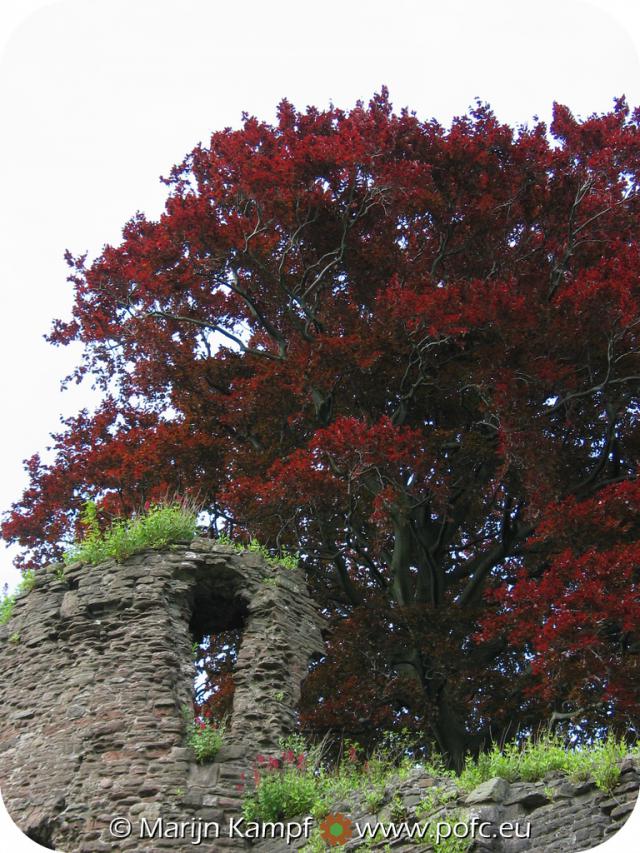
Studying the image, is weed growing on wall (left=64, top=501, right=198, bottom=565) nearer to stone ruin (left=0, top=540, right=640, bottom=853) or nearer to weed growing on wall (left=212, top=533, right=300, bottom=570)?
stone ruin (left=0, top=540, right=640, bottom=853)

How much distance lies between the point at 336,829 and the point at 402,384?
622 centimetres

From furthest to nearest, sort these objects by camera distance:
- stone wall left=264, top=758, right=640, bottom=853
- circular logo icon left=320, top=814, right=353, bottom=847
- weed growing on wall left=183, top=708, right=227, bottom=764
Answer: weed growing on wall left=183, top=708, right=227, bottom=764
circular logo icon left=320, top=814, right=353, bottom=847
stone wall left=264, top=758, right=640, bottom=853

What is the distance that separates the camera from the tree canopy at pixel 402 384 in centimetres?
1242

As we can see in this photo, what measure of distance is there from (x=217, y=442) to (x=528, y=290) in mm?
4823

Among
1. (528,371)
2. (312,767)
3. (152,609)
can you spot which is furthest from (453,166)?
(312,767)

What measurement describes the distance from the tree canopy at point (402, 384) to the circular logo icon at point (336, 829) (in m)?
2.79

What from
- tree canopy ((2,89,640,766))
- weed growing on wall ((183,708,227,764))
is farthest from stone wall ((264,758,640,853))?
tree canopy ((2,89,640,766))

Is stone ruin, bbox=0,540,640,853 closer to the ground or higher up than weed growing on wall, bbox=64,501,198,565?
closer to the ground

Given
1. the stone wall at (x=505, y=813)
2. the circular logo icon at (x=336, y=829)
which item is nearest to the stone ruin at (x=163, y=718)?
the stone wall at (x=505, y=813)

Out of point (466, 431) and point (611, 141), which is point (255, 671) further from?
point (611, 141)

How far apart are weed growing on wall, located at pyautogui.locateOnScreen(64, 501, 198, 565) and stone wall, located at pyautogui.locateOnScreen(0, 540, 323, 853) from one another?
15cm

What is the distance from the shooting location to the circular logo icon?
8938 mm

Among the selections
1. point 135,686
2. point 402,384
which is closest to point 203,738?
point 135,686

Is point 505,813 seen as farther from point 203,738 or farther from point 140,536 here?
point 140,536
